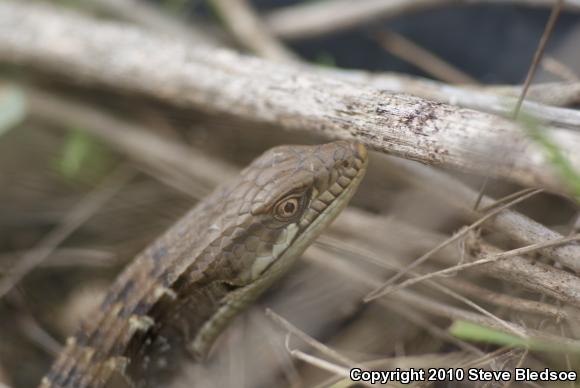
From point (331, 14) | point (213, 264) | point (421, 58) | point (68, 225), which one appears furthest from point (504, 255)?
point (68, 225)

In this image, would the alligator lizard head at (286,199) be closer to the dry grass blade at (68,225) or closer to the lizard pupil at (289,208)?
the lizard pupil at (289,208)

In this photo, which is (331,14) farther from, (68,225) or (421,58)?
(68,225)

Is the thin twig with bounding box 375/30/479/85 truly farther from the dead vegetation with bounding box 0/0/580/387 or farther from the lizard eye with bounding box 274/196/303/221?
the lizard eye with bounding box 274/196/303/221

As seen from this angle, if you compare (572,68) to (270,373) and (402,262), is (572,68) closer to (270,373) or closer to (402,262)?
(402,262)

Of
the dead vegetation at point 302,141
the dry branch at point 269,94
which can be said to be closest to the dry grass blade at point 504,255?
the dead vegetation at point 302,141

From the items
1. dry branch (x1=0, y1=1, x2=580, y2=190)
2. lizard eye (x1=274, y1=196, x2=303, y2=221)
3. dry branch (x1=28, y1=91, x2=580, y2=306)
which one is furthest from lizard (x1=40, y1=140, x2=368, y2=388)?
dry branch (x1=28, y1=91, x2=580, y2=306)

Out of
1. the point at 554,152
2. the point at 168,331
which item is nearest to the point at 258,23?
the point at 168,331

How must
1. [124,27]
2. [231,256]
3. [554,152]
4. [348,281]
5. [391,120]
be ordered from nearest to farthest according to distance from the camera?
[554,152] < [391,120] < [231,256] < [348,281] < [124,27]
